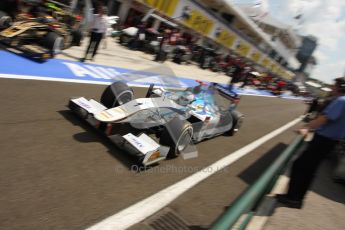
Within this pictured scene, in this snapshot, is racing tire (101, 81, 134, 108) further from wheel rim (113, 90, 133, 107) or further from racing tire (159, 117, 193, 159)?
racing tire (159, 117, 193, 159)

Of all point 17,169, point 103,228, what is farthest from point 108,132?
point 103,228

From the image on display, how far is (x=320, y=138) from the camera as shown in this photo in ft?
14.2

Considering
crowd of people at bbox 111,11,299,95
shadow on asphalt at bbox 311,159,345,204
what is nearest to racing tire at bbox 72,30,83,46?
crowd of people at bbox 111,11,299,95

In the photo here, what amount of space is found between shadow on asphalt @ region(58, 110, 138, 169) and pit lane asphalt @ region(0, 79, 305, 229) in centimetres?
2

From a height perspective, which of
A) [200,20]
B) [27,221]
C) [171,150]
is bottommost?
[27,221]

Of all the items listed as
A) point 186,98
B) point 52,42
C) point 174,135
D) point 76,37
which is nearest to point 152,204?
point 174,135

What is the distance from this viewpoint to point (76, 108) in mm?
5379

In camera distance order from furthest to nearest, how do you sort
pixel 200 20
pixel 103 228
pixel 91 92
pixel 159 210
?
1. pixel 200 20
2. pixel 91 92
3. pixel 159 210
4. pixel 103 228

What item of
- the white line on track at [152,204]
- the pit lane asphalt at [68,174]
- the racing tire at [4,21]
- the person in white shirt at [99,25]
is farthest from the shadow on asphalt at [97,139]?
the person in white shirt at [99,25]

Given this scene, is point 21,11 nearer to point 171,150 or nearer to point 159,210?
point 171,150

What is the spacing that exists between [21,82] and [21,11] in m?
4.97

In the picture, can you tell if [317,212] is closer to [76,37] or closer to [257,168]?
[257,168]

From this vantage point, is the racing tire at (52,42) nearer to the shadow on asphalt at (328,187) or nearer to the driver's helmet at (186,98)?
the driver's helmet at (186,98)

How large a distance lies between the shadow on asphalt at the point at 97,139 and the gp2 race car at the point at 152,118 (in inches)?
6.7
